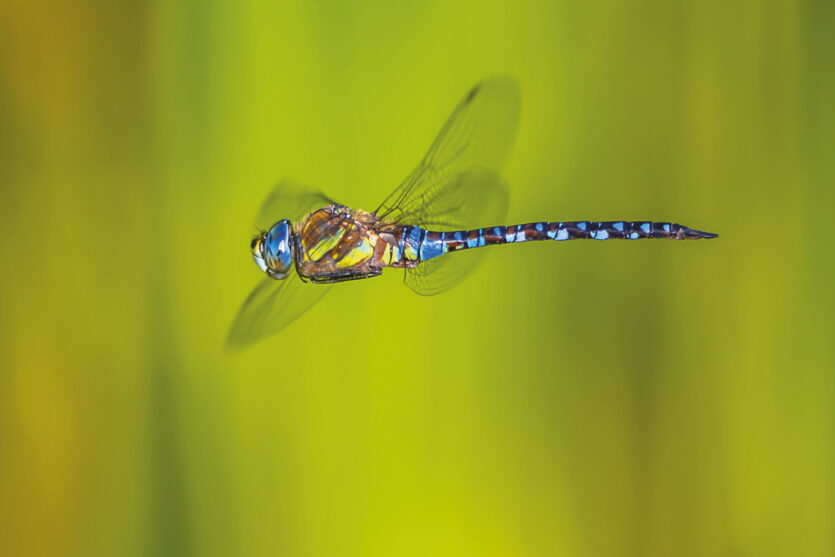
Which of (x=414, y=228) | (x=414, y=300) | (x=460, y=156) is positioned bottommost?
(x=414, y=300)

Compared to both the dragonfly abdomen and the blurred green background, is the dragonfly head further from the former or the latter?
the dragonfly abdomen

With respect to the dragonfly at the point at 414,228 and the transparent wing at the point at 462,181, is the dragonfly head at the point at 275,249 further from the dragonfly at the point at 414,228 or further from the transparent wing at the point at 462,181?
the transparent wing at the point at 462,181

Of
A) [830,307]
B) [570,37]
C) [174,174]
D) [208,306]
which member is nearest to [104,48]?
[174,174]

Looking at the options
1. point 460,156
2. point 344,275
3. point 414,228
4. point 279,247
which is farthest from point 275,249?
point 460,156

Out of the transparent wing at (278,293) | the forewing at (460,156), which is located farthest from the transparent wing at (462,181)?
the transparent wing at (278,293)

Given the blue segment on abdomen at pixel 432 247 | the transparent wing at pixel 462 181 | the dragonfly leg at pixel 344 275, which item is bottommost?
the dragonfly leg at pixel 344 275

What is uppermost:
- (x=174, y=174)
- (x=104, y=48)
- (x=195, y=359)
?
(x=104, y=48)

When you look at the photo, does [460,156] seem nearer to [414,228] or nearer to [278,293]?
[414,228]

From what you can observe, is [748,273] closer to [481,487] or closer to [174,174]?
[481,487]
